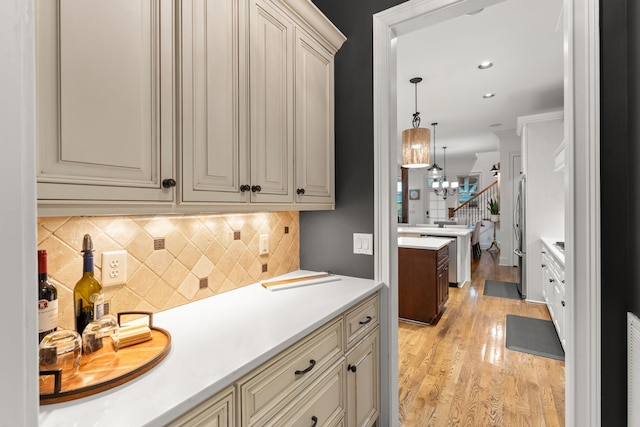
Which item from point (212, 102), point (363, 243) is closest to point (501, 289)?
point (363, 243)

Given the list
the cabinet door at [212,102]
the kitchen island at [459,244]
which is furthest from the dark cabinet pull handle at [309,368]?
the kitchen island at [459,244]

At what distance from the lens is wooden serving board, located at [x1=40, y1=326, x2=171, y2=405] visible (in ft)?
2.24

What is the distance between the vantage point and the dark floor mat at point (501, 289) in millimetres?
4531

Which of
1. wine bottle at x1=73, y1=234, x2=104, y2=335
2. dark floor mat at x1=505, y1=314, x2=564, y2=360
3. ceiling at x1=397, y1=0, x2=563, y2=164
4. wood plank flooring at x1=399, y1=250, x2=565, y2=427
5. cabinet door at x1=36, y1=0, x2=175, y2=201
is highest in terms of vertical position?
ceiling at x1=397, y1=0, x2=563, y2=164

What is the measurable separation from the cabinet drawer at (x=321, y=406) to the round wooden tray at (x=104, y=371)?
1.32 feet

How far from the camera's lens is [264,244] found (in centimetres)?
179

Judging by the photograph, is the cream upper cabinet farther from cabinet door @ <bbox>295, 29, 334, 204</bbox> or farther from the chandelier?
the chandelier

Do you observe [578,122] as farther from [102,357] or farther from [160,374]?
[102,357]

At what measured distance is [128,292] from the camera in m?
1.16

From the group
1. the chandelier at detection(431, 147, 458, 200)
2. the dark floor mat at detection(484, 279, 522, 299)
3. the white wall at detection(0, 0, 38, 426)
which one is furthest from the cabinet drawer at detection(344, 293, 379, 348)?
the chandelier at detection(431, 147, 458, 200)

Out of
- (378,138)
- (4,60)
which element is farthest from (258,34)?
(4,60)

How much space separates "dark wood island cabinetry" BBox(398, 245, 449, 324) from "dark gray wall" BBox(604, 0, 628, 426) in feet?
7.06

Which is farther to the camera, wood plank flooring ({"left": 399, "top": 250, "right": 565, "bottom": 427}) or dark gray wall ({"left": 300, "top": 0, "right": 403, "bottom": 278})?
wood plank flooring ({"left": 399, "top": 250, "right": 565, "bottom": 427})

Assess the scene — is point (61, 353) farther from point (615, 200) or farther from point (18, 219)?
point (615, 200)
